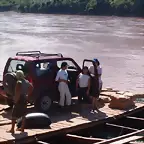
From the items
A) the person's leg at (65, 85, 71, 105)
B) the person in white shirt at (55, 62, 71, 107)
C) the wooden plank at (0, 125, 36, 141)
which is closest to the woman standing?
the wooden plank at (0, 125, 36, 141)

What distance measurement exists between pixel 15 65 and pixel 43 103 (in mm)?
1245

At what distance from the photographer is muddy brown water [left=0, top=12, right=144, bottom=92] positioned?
27.0m

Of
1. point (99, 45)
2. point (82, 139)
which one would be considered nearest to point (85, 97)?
point (82, 139)

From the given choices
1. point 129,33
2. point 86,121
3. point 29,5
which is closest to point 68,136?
point 86,121

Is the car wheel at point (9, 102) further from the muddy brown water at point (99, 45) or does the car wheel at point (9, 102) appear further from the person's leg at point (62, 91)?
the muddy brown water at point (99, 45)

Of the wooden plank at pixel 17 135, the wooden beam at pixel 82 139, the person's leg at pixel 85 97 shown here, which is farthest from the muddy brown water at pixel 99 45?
the wooden plank at pixel 17 135

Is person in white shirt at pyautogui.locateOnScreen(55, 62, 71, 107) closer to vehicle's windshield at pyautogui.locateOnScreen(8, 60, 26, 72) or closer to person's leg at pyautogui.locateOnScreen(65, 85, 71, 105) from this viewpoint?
person's leg at pyautogui.locateOnScreen(65, 85, 71, 105)

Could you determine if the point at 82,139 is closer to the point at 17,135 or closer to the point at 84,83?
→ the point at 17,135

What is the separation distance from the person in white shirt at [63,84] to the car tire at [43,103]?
314 mm

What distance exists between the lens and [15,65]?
12242mm

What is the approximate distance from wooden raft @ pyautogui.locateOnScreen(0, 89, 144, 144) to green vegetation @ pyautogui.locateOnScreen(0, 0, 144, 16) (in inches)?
2525

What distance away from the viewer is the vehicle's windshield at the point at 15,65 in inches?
472

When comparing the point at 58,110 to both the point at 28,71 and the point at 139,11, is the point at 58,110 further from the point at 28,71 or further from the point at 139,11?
the point at 139,11

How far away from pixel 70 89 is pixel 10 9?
299ft
